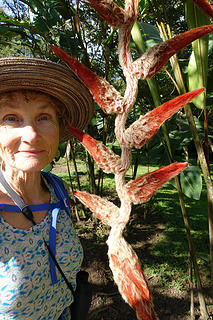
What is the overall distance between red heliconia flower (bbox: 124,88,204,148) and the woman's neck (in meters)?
0.41

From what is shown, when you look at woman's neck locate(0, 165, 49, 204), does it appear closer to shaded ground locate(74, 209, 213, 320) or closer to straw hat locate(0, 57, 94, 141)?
straw hat locate(0, 57, 94, 141)

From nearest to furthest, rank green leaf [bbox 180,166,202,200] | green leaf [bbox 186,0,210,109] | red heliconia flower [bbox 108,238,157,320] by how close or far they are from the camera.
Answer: red heliconia flower [bbox 108,238,157,320] < green leaf [bbox 186,0,210,109] < green leaf [bbox 180,166,202,200]

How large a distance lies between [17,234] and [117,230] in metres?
0.37

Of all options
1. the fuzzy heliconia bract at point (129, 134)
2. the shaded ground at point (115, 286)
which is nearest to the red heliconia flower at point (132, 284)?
the fuzzy heliconia bract at point (129, 134)

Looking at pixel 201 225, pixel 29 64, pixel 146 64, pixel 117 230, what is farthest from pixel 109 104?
pixel 201 225

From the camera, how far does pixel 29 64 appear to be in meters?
0.54

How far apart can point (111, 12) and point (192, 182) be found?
0.97m

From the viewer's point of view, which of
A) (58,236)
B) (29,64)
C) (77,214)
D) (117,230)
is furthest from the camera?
(77,214)

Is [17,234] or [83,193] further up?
[83,193]

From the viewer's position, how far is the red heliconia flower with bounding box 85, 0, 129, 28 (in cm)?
33

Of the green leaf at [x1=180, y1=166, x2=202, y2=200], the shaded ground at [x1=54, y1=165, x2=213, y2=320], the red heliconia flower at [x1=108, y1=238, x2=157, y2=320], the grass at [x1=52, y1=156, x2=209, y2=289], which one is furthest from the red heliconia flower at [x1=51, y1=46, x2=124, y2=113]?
the shaded ground at [x1=54, y1=165, x2=213, y2=320]

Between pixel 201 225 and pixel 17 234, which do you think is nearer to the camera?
pixel 17 234

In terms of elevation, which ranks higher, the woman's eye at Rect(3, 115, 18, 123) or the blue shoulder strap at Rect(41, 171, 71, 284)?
the woman's eye at Rect(3, 115, 18, 123)

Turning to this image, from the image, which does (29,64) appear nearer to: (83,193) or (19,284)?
(83,193)
